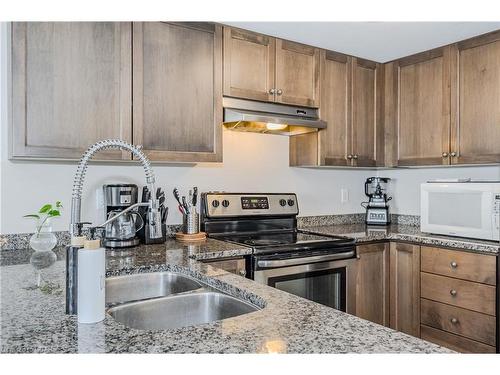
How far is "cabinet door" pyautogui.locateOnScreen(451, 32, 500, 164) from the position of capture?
2.58m

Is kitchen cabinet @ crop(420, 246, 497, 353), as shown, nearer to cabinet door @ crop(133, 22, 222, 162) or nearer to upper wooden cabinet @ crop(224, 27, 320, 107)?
upper wooden cabinet @ crop(224, 27, 320, 107)

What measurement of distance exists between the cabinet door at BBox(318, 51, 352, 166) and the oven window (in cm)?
87

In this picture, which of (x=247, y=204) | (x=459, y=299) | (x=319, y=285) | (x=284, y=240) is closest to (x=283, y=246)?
(x=284, y=240)

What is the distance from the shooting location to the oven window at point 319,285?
230 cm

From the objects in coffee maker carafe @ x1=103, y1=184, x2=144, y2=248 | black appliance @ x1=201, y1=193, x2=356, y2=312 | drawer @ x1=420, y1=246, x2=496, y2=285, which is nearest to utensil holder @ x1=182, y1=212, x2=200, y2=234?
black appliance @ x1=201, y1=193, x2=356, y2=312

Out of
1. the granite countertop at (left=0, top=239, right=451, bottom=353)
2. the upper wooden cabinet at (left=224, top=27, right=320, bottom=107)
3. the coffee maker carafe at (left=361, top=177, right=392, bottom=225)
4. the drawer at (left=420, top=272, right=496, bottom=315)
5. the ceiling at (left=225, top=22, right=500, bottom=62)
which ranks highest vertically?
the ceiling at (left=225, top=22, right=500, bottom=62)

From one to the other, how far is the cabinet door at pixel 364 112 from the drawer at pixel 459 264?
88cm

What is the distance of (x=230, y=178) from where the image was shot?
114 inches

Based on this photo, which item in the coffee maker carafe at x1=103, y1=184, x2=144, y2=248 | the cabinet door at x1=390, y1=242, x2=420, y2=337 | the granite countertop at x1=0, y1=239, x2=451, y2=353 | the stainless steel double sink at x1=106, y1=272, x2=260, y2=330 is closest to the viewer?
the granite countertop at x1=0, y1=239, x2=451, y2=353

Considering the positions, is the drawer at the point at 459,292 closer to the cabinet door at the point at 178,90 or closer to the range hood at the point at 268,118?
the range hood at the point at 268,118

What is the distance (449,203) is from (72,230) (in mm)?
2415

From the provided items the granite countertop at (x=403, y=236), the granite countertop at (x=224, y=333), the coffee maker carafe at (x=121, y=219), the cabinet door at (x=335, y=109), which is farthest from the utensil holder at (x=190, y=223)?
the granite countertop at (x=224, y=333)

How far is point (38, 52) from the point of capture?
191 cm
